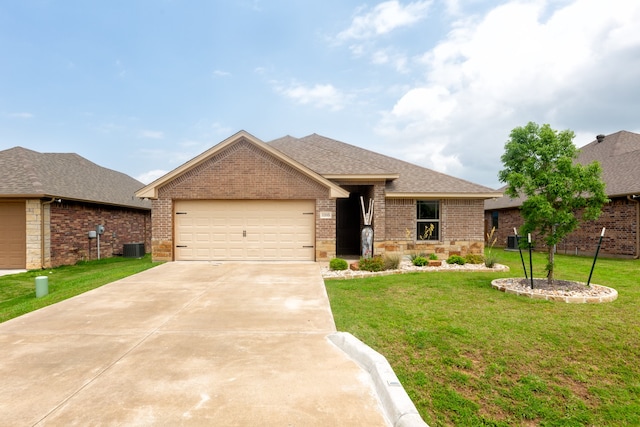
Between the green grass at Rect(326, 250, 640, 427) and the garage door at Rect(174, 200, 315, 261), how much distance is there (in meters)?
5.78

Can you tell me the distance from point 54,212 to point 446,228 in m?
16.7

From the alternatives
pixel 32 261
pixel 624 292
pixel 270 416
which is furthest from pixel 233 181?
pixel 624 292

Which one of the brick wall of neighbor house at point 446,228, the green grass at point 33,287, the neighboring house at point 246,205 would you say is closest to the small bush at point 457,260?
the brick wall of neighbor house at point 446,228

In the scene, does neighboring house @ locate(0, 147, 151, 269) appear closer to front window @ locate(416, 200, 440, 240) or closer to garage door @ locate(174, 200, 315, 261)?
garage door @ locate(174, 200, 315, 261)

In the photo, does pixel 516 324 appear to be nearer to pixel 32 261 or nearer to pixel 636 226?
pixel 636 226

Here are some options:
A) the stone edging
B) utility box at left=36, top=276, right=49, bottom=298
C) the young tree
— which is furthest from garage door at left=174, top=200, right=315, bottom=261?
the stone edging

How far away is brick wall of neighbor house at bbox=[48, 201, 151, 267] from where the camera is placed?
13475 millimetres

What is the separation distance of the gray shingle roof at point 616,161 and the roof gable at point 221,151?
1207cm

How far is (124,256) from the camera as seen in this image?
1725 cm

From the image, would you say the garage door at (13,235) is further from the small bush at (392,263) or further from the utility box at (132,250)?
the small bush at (392,263)

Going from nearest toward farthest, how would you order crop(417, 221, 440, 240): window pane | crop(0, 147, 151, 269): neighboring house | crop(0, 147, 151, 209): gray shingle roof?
crop(0, 147, 151, 269): neighboring house < crop(0, 147, 151, 209): gray shingle roof < crop(417, 221, 440, 240): window pane

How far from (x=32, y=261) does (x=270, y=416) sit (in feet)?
48.0

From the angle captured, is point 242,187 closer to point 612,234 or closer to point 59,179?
point 59,179

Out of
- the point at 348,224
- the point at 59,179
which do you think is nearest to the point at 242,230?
the point at 348,224
